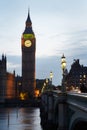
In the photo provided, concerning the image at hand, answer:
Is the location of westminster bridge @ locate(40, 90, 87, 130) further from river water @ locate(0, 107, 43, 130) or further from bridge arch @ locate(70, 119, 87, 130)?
river water @ locate(0, 107, 43, 130)

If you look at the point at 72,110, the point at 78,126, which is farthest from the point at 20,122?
the point at 78,126

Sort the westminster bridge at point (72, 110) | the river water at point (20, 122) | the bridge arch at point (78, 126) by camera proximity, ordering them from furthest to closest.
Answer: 1. the river water at point (20, 122)
2. the bridge arch at point (78, 126)
3. the westminster bridge at point (72, 110)

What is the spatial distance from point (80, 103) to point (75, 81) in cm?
11684

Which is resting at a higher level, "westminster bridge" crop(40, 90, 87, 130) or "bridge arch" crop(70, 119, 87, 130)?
"westminster bridge" crop(40, 90, 87, 130)

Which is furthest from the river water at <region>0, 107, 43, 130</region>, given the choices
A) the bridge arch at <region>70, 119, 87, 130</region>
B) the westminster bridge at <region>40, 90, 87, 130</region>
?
the bridge arch at <region>70, 119, 87, 130</region>

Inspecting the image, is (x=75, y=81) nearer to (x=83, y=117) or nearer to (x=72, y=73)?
(x=72, y=73)

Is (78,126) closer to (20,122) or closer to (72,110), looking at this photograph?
(72,110)

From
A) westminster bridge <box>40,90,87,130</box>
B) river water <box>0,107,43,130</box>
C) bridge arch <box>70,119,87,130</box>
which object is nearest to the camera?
westminster bridge <box>40,90,87,130</box>

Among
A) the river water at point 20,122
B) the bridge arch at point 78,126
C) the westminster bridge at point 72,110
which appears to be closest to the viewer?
the westminster bridge at point 72,110

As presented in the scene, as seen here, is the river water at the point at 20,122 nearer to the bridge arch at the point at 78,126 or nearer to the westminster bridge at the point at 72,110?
the westminster bridge at the point at 72,110

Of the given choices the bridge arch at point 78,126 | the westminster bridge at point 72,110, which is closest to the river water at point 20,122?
the westminster bridge at point 72,110

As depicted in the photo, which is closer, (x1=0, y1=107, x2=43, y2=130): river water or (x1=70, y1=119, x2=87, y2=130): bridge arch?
(x1=70, y1=119, x2=87, y2=130): bridge arch

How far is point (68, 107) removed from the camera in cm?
3084

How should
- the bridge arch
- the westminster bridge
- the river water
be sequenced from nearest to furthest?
1. the westminster bridge
2. the bridge arch
3. the river water
